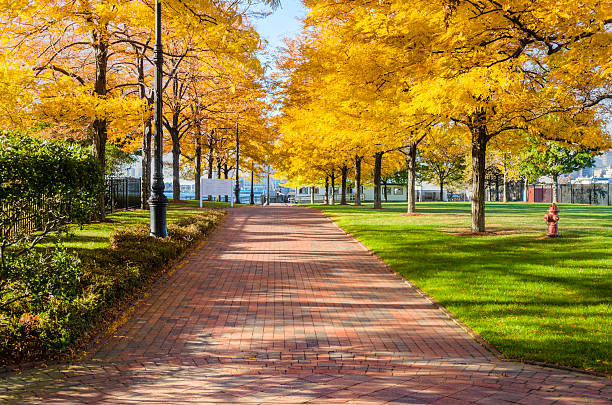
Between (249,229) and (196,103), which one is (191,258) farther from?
(196,103)

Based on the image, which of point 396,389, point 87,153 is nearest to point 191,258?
point 87,153

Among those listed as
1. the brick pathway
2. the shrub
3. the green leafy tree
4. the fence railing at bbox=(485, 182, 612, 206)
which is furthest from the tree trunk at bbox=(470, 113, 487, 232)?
the fence railing at bbox=(485, 182, 612, 206)

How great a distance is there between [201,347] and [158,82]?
9.74 m

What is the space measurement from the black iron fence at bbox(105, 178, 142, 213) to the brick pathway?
13416mm

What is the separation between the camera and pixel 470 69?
11.9 metres

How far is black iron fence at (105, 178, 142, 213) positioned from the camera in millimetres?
22453

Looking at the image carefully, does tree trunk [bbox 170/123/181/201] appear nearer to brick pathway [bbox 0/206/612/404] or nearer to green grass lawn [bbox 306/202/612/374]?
green grass lawn [bbox 306/202/612/374]

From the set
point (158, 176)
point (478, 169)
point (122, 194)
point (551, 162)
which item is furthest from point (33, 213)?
point (551, 162)

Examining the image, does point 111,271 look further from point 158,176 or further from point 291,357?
point 158,176

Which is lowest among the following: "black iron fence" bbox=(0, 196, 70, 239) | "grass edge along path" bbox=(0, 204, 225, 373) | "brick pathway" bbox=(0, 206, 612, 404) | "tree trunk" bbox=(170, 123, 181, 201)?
"brick pathway" bbox=(0, 206, 612, 404)

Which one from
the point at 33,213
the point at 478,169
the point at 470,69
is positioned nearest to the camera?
the point at 33,213

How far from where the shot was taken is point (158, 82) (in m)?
14.1

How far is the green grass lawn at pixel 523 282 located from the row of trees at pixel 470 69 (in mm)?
2927

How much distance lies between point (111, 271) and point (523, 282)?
7.43 metres
